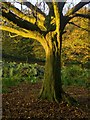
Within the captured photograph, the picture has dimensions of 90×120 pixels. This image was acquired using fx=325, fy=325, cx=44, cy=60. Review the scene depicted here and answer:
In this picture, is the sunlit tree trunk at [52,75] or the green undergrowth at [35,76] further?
the green undergrowth at [35,76]

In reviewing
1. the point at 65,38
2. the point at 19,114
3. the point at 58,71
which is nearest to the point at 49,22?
the point at 58,71

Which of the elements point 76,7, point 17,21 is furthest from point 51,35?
point 17,21

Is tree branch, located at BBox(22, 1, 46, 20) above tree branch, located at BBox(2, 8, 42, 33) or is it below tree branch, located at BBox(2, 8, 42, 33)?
above

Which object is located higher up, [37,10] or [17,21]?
[37,10]

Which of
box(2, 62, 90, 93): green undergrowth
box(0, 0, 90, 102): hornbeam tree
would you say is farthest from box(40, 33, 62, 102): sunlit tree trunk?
box(2, 62, 90, 93): green undergrowth

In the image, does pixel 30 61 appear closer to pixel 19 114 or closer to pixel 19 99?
pixel 19 99

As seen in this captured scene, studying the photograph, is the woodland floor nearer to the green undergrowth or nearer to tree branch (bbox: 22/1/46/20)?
tree branch (bbox: 22/1/46/20)

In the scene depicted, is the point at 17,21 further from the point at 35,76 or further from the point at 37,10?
the point at 35,76

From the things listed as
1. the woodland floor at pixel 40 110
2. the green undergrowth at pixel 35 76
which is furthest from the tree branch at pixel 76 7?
the green undergrowth at pixel 35 76

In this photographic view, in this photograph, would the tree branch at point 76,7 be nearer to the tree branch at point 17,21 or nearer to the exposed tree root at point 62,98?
the tree branch at point 17,21

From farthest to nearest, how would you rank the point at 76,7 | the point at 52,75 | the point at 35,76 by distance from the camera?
the point at 35,76, the point at 52,75, the point at 76,7

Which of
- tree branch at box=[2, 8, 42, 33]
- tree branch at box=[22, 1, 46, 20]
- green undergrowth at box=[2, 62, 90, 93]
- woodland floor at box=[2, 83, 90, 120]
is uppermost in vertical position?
tree branch at box=[22, 1, 46, 20]

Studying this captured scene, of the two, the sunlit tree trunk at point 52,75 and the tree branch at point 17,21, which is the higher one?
the tree branch at point 17,21

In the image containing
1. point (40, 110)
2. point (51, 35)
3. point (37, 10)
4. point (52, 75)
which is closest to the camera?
point (40, 110)
